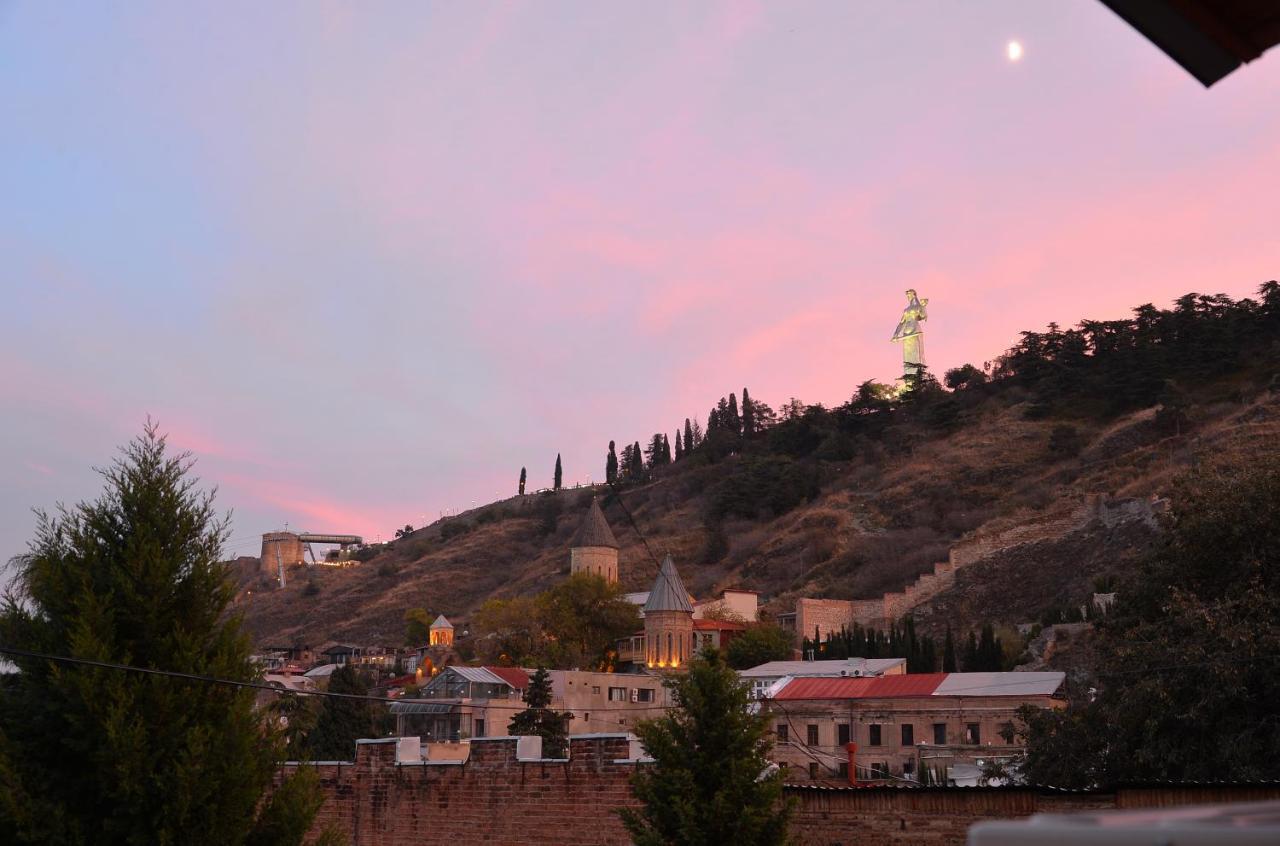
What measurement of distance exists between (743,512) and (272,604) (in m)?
58.8

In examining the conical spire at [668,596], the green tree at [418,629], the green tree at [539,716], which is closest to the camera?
the green tree at [539,716]

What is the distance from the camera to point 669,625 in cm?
7356

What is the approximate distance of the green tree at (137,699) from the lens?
11.2 metres

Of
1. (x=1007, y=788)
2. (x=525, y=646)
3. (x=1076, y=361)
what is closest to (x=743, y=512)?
(x=1076, y=361)

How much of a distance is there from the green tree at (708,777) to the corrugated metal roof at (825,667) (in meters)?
39.8

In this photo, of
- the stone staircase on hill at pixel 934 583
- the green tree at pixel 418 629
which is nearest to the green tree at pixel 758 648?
the stone staircase on hill at pixel 934 583

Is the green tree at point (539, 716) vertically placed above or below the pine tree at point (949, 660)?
below

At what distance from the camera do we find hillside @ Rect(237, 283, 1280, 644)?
7081 centimetres

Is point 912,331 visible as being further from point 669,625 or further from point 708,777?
point 708,777

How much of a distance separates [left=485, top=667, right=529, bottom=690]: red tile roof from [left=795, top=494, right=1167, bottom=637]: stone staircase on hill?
1740cm

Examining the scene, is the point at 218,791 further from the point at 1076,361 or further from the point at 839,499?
the point at 1076,361

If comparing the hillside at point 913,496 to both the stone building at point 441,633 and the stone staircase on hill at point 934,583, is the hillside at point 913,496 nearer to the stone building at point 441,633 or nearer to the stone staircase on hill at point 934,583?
the stone staircase on hill at point 934,583

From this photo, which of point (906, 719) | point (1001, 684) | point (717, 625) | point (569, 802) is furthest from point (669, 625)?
point (569, 802)

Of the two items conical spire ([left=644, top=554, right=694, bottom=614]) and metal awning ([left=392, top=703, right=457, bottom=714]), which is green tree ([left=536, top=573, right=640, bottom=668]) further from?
metal awning ([left=392, top=703, right=457, bottom=714])
